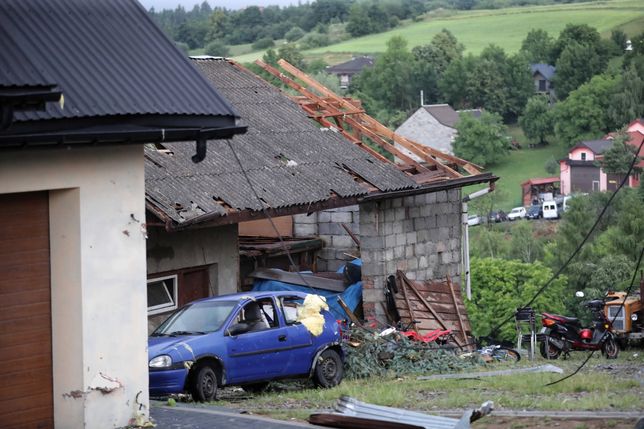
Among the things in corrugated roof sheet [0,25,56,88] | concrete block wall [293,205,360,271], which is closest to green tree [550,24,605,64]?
concrete block wall [293,205,360,271]

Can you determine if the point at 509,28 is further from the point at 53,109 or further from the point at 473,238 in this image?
the point at 53,109

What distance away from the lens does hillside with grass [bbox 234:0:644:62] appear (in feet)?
536

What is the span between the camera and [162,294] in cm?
2039

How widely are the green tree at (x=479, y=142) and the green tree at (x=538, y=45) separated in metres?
37.7

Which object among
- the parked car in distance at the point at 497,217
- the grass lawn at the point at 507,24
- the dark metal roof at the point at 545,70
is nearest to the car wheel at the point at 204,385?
the parked car in distance at the point at 497,217

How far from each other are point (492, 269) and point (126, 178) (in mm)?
48398

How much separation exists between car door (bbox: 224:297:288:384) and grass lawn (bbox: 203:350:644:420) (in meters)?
0.34

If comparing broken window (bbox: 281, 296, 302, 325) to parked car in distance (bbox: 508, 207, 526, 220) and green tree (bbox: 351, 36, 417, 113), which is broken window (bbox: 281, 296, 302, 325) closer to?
parked car in distance (bbox: 508, 207, 526, 220)

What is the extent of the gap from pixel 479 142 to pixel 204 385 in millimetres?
97050

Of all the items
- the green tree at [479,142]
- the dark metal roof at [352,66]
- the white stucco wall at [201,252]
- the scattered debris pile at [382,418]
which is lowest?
the scattered debris pile at [382,418]

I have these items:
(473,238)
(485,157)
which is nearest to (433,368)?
(473,238)

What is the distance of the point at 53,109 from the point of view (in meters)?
11.0

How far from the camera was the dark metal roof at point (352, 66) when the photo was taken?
5846 inches

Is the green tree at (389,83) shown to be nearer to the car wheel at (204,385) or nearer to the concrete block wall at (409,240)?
the concrete block wall at (409,240)
